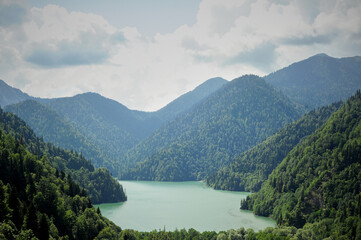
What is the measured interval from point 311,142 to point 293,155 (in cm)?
1022

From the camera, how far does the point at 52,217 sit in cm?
7294

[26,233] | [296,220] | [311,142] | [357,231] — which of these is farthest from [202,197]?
[26,233]

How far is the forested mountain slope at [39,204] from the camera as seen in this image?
2346 inches

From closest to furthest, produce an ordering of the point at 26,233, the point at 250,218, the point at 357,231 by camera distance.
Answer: the point at 26,233 → the point at 357,231 → the point at 250,218

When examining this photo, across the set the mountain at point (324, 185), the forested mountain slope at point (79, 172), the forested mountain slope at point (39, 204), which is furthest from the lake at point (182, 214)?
the forested mountain slope at point (39, 204)

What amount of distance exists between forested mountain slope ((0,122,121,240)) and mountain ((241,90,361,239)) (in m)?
56.3

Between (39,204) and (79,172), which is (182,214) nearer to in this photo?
(79,172)

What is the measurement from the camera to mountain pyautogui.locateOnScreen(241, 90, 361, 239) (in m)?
99.8

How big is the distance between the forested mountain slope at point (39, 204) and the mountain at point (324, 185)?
185 feet

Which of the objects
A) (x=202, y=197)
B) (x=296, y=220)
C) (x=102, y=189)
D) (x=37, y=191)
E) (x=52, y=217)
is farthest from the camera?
(x=202, y=197)

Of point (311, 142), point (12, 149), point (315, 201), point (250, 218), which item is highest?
point (311, 142)

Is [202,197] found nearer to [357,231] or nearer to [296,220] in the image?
[296,220]

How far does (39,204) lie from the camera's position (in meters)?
76.5

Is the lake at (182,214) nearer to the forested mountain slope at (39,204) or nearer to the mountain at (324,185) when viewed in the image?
the mountain at (324,185)
